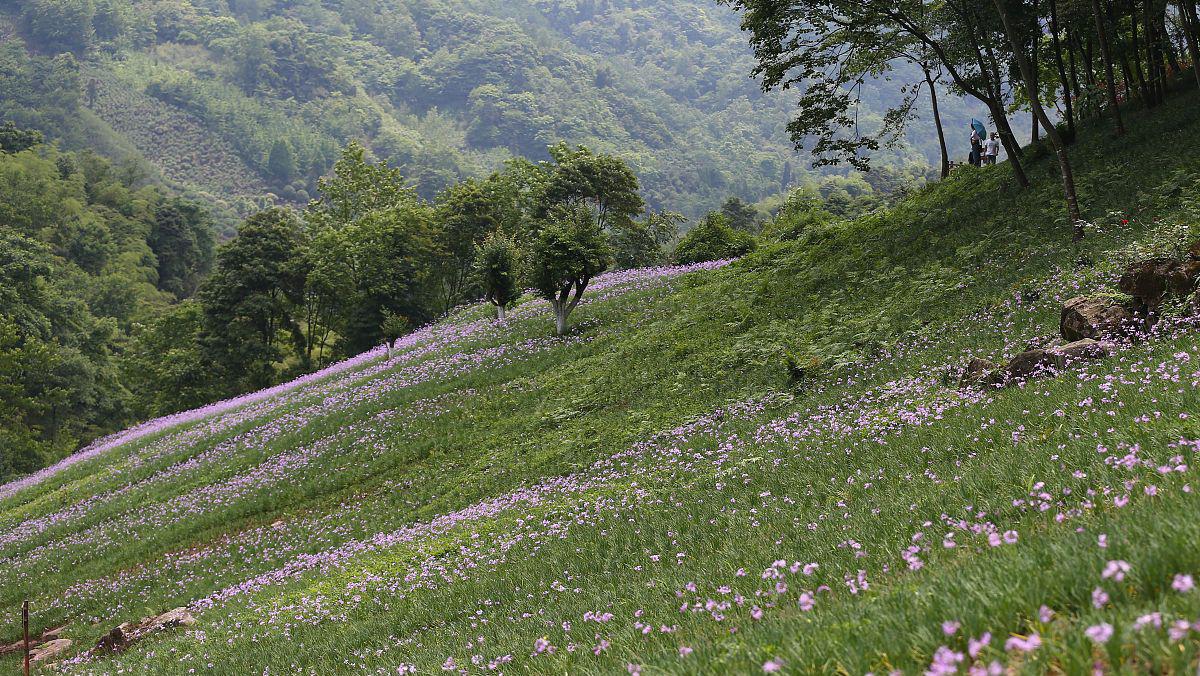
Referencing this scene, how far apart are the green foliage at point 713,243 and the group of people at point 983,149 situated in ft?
41.7

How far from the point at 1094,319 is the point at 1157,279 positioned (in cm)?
94

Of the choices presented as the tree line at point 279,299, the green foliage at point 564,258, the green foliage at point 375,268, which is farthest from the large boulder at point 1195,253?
the green foliage at point 375,268

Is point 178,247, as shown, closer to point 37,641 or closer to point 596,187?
point 596,187

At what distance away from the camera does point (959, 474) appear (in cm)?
613

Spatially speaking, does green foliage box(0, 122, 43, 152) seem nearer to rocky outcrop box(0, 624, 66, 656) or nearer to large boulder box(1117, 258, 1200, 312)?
rocky outcrop box(0, 624, 66, 656)

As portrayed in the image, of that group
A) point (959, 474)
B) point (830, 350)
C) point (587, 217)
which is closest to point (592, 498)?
point (959, 474)

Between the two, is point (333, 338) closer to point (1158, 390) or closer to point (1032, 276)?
point (1032, 276)

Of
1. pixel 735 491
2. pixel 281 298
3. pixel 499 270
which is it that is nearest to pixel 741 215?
pixel 281 298

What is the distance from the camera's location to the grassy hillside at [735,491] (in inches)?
130

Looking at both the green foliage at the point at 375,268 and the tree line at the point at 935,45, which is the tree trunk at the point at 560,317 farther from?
the green foliage at the point at 375,268

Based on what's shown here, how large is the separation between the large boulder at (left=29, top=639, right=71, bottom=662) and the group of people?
3400cm

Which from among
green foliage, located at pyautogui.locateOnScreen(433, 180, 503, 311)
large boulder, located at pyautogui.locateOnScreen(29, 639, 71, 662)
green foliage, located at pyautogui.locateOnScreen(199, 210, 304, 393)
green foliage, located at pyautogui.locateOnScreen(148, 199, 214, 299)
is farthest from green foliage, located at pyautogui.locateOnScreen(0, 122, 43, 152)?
large boulder, located at pyautogui.locateOnScreen(29, 639, 71, 662)

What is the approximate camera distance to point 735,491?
29.4ft

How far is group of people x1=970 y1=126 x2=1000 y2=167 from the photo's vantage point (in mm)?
28016
